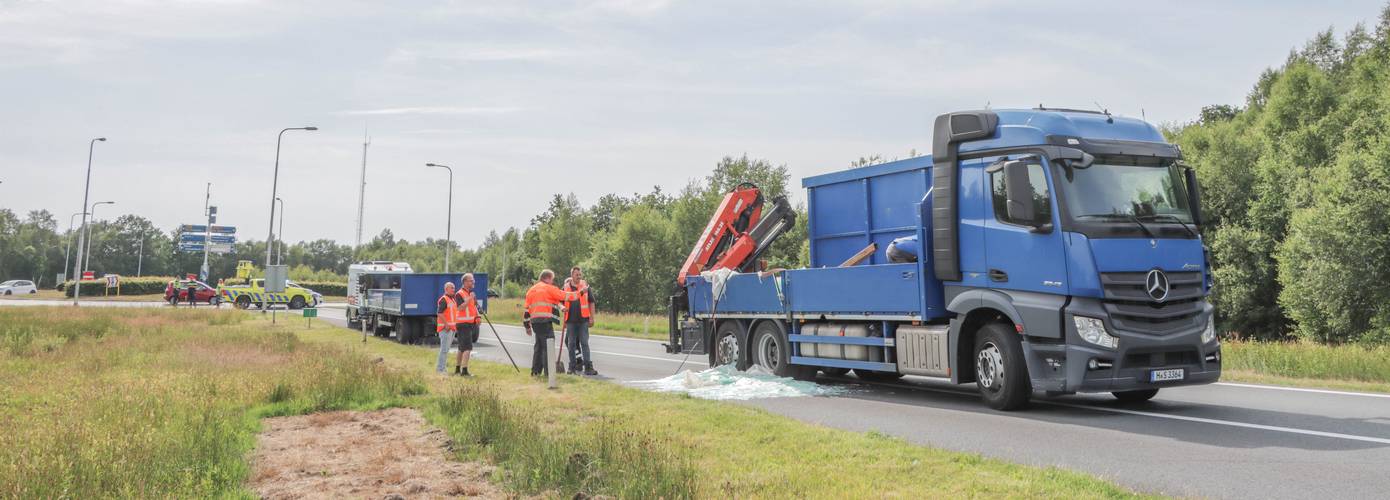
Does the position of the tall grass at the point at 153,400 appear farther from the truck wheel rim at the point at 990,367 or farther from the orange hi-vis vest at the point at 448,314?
the truck wheel rim at the point at 990,367

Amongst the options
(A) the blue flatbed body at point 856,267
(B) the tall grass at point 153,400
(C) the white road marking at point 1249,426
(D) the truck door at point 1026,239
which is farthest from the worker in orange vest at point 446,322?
(C) the white road marking at point 1249,426

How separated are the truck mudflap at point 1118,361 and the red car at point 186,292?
183ft

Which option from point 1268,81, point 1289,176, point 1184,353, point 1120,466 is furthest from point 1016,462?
point 1268,81

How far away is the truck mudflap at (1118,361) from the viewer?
9398 mm

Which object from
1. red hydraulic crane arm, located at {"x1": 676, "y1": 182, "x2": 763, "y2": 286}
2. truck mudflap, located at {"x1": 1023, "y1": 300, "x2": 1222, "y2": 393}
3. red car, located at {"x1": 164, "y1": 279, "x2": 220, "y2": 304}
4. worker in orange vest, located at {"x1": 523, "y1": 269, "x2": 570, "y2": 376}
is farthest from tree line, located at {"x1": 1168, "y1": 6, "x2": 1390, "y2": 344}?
red car, located at {"x1": 164, "y1": 279, "x2": 220, "y2": 304}

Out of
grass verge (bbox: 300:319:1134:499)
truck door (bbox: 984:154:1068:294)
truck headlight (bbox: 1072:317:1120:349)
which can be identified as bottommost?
grass verge (bbox: 300:319:1134:499)

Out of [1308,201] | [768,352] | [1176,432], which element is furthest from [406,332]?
[1308,201]

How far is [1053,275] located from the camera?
31.7 feet

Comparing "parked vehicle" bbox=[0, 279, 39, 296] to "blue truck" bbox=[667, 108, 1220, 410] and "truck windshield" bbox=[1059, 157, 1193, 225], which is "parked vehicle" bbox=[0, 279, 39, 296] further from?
"truck windshield" bbox=[1059, 157, 1193, 225]

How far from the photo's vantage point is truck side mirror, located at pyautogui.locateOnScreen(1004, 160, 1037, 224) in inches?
383

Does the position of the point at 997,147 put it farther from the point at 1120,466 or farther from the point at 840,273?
the point at 1120,466

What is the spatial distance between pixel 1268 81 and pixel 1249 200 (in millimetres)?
23529

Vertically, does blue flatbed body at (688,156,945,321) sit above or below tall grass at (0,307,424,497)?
above

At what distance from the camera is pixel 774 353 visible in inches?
557
